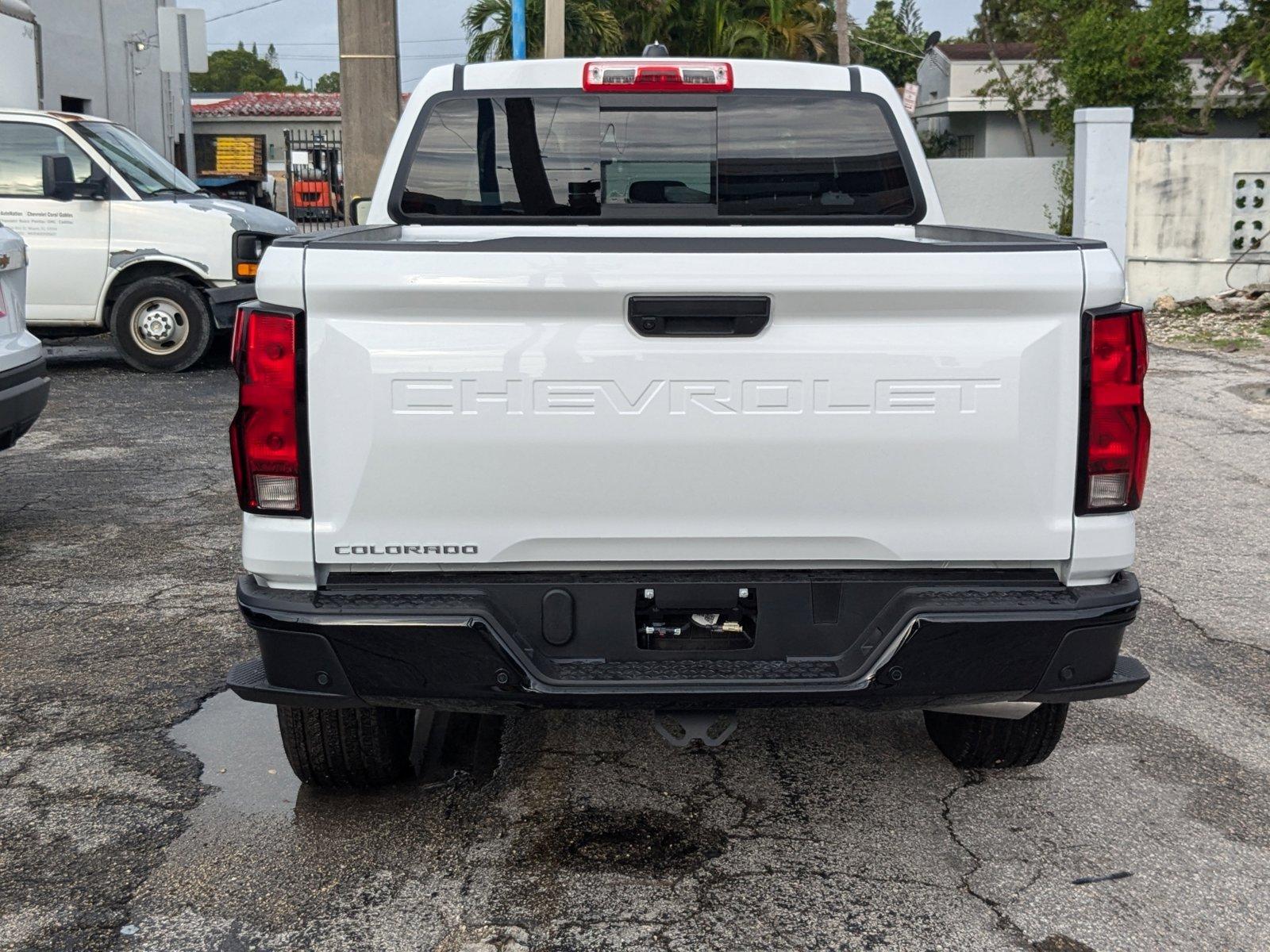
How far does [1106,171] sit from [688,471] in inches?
553

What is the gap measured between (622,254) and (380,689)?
111 cm

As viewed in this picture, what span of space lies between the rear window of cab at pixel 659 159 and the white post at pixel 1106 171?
38.5ft

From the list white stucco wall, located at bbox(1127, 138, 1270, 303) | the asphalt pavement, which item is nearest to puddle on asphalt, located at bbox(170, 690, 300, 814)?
the asphalt pavement

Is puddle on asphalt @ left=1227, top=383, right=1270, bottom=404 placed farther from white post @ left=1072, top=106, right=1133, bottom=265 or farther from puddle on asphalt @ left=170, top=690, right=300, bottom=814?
puddle on asphalt @ left=170, top=690, right=300, bottom=814

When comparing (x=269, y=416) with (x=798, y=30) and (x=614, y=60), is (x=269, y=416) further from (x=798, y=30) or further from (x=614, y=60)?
(x=798, y=30)

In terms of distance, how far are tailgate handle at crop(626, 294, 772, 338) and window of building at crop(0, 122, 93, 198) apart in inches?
394

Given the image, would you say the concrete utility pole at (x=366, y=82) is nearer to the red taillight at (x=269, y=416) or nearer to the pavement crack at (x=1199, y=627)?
the pavement crack at (x=1199, y=627)

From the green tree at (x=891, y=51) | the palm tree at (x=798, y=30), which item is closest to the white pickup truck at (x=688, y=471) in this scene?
the palm tree at (x=798, y=30)

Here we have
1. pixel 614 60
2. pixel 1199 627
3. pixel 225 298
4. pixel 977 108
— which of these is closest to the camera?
pixel 614 60

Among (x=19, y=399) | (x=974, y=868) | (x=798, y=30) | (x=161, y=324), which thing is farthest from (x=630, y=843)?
(x=798, y=30)

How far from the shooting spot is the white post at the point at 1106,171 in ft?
50.8

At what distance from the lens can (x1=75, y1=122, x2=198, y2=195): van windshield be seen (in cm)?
1187

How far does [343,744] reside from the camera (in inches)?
144

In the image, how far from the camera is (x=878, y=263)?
9.68 ft
